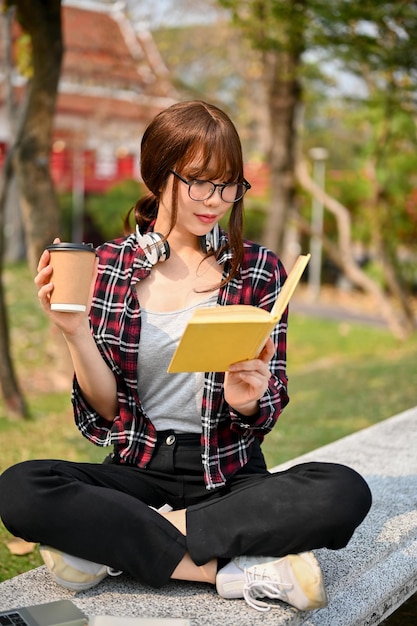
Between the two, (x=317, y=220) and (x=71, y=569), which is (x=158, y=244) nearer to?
(x=71, y=569)

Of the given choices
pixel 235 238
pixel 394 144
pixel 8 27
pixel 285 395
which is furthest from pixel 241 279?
pixel 394 144

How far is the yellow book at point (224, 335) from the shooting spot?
1.98 metres

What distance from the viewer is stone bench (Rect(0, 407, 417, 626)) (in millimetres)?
2215

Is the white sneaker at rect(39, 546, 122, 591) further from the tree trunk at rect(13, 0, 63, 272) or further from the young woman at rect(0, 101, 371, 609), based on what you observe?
the tree trunk at rect(13, 0, 63, 272)

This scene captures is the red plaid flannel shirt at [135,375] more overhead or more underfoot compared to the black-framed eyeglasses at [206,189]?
more underfoot

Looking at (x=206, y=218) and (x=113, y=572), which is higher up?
(x=206, y=218)

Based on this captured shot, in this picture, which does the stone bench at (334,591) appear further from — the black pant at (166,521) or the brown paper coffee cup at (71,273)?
the brown paper coffee cup at (71,273)

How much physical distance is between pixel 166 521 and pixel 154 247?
2.59 feet

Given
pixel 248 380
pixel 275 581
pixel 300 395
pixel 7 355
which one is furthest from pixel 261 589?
pixel 300 395

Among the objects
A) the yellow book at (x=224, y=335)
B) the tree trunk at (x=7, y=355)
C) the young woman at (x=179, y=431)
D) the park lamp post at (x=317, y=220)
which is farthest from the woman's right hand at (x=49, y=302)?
the park lamp post at (x=317, y=220)

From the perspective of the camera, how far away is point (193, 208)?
2.46 meters

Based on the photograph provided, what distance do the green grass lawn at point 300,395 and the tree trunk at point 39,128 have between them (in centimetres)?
122

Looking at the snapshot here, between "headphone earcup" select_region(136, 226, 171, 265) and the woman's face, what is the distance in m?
0.07

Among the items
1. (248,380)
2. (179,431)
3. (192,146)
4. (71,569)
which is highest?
(192,146)
